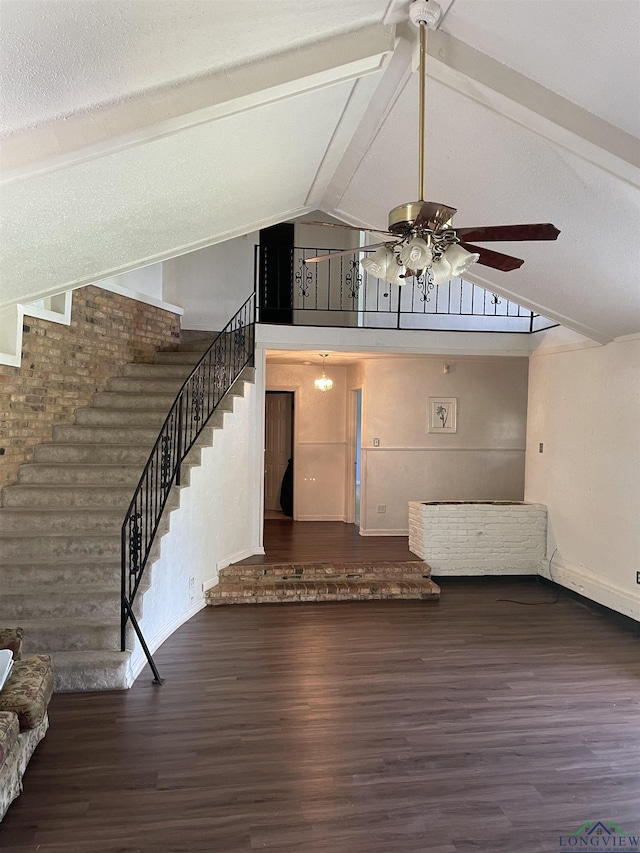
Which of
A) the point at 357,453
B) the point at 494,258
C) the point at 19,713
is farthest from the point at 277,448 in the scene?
the point at 494,258

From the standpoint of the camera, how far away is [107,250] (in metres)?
4.12

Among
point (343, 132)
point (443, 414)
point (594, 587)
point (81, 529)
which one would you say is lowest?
point (594, 587)

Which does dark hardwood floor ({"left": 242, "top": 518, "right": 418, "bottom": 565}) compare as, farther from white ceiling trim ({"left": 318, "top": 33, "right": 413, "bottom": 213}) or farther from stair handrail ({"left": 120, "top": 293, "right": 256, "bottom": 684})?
white ceiling trim ({"left": 318, "top": 33, "right": 413, "bottom": 213})

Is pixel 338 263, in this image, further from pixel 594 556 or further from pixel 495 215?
pixel 594 556

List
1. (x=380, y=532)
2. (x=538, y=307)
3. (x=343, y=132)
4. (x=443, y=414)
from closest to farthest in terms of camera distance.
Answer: (x=343, y=132), (x=538, y=307), (x=380, y=532), (x=443, y=414)

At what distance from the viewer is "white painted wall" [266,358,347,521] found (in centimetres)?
954

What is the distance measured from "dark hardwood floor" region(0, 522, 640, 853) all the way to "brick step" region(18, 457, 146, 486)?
5.21ft

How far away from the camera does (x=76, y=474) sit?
5344mm


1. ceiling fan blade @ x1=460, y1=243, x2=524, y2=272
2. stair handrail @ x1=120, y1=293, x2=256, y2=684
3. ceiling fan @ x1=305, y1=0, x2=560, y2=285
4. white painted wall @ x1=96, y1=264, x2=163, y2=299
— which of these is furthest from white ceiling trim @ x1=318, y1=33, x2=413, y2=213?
white painted wall @ x1=96, y1=264, x2=163, y2=299

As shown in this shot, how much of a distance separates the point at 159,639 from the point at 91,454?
201 centimetres

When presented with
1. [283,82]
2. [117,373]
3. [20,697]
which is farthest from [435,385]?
[20,697]

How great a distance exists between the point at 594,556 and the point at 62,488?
18.5 feet

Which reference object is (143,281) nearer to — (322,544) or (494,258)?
(322,544)

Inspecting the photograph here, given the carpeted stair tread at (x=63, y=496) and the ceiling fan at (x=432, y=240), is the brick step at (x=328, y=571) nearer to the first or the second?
the carpeted stair tread at (x=63, y=496)
